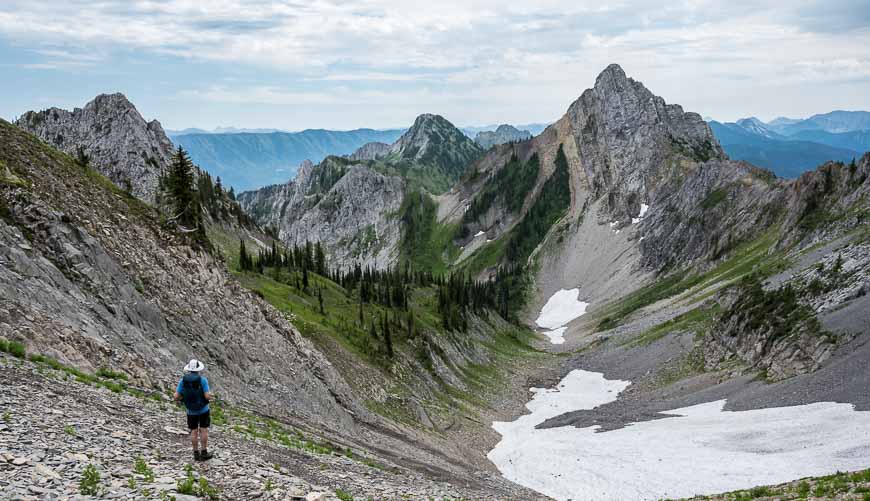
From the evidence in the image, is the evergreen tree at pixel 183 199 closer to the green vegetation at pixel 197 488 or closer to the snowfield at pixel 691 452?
the green vegetation at pixel 197 488

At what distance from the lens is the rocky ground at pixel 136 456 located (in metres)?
12.5

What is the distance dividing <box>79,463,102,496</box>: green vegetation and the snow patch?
146 m

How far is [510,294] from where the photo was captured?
185 metres

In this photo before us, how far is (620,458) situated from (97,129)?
15155 cm

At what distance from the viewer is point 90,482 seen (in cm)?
1230

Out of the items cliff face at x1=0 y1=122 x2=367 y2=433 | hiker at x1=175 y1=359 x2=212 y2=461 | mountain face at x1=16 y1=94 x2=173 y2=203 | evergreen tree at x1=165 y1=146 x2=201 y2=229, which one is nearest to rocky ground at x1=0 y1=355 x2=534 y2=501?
hiker at x1=175 y1=359 x2=212 y2=461

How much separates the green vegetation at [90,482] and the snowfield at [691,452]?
101 ft

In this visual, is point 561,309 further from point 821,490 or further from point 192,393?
point 192,393

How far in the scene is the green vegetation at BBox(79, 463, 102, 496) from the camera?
12.0 meters

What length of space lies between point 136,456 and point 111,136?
151m

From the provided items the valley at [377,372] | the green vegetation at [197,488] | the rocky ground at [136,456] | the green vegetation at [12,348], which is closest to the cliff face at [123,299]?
the valley at [377,372]

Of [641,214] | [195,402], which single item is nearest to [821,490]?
[195,402]

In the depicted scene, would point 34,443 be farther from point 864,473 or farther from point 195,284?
point 864,473

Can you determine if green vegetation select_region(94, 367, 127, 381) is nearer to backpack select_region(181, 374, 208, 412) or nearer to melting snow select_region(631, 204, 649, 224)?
backpack select_region(181, 374, 208, 412)
